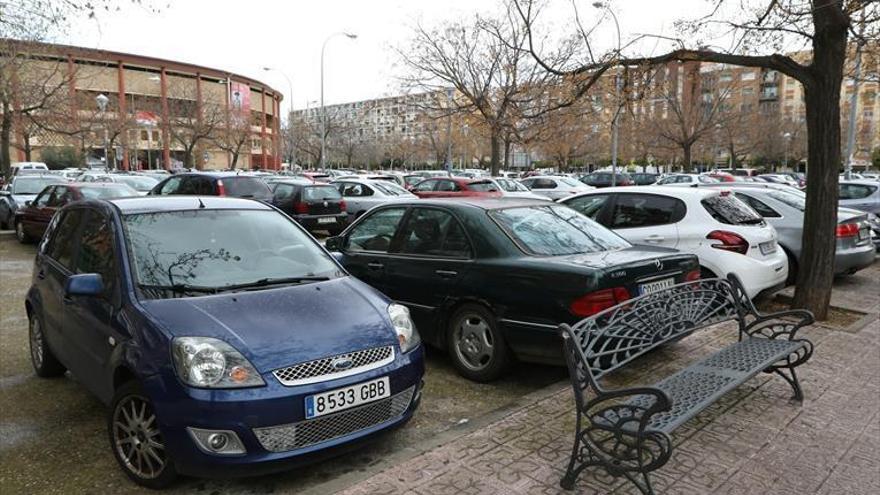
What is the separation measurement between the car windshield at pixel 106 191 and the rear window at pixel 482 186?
9.94 m

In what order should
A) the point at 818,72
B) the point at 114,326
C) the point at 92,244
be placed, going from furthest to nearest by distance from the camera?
the point at 818,72
the point at 92,244
the point at 114,326

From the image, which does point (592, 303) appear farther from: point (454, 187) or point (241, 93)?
point (241, 93)

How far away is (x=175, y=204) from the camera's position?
450cm

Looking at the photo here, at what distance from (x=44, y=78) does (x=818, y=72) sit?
1128 inches

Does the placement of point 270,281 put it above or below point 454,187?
below

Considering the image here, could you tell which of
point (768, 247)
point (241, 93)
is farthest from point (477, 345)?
point (241, 93)

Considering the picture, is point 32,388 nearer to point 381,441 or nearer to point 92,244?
point 92,244

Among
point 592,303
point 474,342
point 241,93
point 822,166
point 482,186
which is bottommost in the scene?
point 474,342

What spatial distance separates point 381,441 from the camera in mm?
3928

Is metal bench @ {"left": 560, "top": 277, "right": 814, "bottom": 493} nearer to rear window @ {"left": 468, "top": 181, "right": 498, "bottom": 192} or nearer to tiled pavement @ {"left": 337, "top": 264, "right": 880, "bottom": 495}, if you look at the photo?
tiled pavement @ {"left": 337, "top": 264, "right": 880, "bottom": 495}

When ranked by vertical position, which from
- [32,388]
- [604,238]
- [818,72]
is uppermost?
[818,72]

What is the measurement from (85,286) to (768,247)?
6.86 metres

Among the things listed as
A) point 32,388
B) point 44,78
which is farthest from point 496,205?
point 44,78

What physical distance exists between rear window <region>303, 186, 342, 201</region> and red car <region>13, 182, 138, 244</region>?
375 cm
